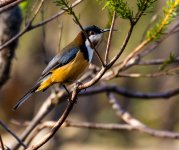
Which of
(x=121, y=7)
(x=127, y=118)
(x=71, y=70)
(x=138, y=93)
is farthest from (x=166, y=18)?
(x=138, y=93)

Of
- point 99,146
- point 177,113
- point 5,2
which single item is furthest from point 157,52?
point 5,2

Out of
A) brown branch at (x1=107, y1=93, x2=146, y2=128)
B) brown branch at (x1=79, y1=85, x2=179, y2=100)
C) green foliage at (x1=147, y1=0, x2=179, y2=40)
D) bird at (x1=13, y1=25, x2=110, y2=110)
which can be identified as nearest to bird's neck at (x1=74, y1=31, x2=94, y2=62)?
bird at (x1=13, y1=25, x2=110, y2=110)

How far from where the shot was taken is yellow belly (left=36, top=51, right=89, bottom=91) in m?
2.59

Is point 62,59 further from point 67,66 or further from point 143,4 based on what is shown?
point 143,4

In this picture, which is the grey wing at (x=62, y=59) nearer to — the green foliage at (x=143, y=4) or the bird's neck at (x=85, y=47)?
the bird's neck at (x=85, y=47)

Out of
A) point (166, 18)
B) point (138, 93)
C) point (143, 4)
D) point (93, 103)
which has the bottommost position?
point (93, 103)

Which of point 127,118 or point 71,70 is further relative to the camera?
point 127,118

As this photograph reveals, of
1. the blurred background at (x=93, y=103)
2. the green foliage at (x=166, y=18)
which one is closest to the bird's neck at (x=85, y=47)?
the green foliage at (x=166, y=18)

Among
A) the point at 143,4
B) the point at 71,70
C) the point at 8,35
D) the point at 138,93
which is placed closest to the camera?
the point at 143,4

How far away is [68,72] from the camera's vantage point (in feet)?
8.61

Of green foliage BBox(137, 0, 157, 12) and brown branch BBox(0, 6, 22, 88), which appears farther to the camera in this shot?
brown branch BBox(0, 6, 22, 88)

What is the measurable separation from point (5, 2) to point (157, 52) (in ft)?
28.9

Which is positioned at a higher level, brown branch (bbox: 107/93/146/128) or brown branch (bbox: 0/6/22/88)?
brown branch (bbox: 0/6/22/88)

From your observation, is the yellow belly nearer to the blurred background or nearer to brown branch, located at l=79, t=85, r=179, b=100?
brown branch, located at l=79, t=85, r=179, b=100
